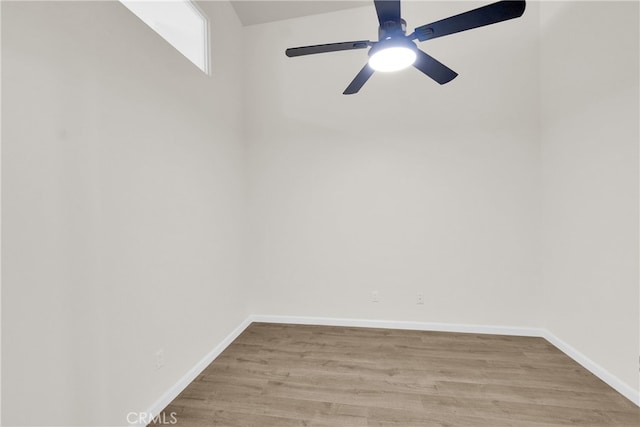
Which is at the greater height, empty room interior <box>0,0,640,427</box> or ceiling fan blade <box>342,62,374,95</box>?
ceiling fan blade <box>342,62,374,95</box>

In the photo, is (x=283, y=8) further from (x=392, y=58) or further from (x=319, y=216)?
(x=319, y=216)

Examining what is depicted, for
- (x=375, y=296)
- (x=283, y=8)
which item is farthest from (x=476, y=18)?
(x=375, y=296)

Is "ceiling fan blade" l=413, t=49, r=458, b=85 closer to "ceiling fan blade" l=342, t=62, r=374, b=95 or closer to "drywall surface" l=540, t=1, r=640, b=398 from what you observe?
"ceiling fan blade" l=342, t=62, r=374, b=95

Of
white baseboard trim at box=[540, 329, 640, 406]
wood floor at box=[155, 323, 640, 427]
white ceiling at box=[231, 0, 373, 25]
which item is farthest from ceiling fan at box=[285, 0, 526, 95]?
white baseboard trim at box=[540, 329, 640, 406]

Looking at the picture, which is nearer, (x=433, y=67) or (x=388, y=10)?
(x=388, y=10)

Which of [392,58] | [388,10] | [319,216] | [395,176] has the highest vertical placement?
[388,10]

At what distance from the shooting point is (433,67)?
1.79m

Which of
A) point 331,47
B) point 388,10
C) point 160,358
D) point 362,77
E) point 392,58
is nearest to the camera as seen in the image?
point 388,10

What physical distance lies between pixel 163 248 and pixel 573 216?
3.32 m

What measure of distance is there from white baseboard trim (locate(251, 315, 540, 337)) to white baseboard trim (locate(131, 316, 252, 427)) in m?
0.53

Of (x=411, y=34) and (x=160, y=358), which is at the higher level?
(x=411, y=34)

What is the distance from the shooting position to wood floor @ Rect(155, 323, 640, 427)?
5.68 feet

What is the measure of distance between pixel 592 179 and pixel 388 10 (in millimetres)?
2091

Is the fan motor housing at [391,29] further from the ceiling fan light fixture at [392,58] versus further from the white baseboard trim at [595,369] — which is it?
the white baseboard trim at [595,369]
